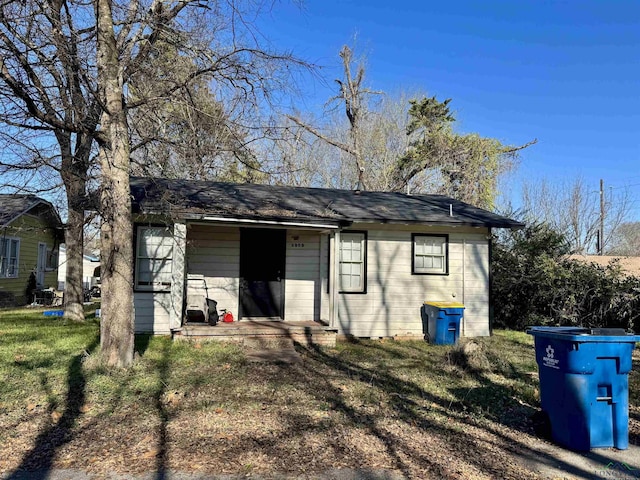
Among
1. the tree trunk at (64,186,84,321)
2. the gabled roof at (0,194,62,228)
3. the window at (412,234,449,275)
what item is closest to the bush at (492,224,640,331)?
the window at (412,234,449,275)

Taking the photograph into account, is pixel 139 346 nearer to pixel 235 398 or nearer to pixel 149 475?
pixel 235 398

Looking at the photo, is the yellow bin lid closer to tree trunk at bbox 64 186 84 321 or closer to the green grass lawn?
the green grass lawn

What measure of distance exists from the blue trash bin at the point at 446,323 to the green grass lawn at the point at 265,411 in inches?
69.6

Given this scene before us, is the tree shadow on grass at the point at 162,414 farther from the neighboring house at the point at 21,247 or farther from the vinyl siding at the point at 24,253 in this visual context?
the vinyl siding at the point at 24,253

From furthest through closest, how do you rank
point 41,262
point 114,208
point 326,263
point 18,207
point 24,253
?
point 41,262
point 24,253
point 18,207
point 326,263
point 114,208

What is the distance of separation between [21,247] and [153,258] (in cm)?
1184

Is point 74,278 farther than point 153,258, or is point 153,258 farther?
point 74,278

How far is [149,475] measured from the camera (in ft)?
10.7

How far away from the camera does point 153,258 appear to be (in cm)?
908

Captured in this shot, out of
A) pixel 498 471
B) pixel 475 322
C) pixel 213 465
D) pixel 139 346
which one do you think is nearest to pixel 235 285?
pixel 139 346

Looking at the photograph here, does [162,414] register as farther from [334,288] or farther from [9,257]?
[9,257]

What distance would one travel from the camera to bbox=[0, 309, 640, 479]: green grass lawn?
361cm

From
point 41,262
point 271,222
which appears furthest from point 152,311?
point 41,262

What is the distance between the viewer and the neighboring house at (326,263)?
9.10 metres
